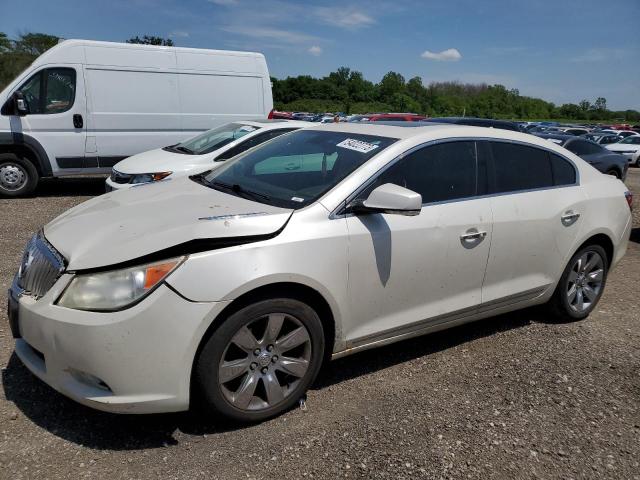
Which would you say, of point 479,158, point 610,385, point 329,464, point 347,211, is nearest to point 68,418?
point 329,464

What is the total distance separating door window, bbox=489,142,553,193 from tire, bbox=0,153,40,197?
26.4ft

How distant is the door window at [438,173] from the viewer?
3.16m

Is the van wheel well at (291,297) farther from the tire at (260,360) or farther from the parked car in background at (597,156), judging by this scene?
the parked car in background at (597,156)

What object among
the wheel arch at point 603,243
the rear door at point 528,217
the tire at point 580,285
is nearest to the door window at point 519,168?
the rear door at point 528,217

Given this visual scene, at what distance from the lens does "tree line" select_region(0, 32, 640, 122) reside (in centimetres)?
8969

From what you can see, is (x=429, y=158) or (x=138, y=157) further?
(x=138, y=157)

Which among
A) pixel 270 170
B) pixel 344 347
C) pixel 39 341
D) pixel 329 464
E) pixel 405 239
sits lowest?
pixel 329 464

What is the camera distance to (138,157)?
25.4ft

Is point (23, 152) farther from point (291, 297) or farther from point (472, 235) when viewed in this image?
point (472, 235)

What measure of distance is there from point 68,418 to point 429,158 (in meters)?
2.52

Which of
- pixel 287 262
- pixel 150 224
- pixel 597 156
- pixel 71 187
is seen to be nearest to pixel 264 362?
pixel 287 262

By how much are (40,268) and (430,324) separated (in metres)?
2.25

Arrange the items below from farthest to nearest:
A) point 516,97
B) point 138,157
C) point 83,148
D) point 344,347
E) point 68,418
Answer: point 516,97
point 83,148
point 138,157
point 344,347
point 68,418

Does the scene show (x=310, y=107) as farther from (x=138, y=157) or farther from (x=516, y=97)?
(x=138, y=157)
